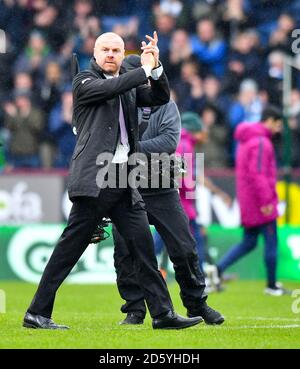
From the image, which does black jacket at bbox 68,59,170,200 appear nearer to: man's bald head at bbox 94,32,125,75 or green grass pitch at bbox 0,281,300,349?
man's bald head at bbox 94,32,125,75

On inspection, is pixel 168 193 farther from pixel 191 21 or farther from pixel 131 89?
pixel 191 21

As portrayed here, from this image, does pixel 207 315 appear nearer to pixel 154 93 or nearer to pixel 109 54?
pixel 154 93

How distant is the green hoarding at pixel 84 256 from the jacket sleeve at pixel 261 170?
2.14 metres

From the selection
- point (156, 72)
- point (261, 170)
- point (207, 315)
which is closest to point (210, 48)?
point (261, 170)

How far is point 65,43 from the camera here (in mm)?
20547

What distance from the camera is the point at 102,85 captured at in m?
8.95

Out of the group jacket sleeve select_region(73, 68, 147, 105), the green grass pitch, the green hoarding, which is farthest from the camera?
the green hoarding

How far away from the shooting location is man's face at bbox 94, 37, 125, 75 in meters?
9.05

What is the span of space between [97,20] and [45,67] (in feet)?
4.22

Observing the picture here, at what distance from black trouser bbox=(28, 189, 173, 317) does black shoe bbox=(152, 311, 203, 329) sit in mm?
59

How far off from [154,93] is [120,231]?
1.13m

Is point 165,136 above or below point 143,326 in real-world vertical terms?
above

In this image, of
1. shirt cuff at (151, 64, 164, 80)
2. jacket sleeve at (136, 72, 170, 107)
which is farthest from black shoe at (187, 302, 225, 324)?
shirt cuff at (151, 64, 164, 80)
